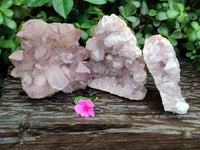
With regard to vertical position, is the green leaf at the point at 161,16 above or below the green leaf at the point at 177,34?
above

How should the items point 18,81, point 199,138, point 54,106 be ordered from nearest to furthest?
point 199,138
point 54,106
point 18,81

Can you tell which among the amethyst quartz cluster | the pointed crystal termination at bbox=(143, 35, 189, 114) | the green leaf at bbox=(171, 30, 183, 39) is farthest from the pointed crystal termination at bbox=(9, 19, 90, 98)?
the green leaf at bbox=(171, 30, 183, 39)

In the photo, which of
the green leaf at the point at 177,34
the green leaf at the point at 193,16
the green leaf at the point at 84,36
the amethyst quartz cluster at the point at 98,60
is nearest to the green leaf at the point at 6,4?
the amethyst quartz cluster at the point at 98,60

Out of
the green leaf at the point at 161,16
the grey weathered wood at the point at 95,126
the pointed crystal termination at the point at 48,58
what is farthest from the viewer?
the green leaf at the point at 161,16

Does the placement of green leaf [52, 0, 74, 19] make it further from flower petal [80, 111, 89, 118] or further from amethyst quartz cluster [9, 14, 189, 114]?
flower petal [80, 111, 89, 118]

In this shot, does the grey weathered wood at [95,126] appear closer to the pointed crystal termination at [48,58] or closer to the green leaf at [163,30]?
the pointed crystal termination at [48,58]

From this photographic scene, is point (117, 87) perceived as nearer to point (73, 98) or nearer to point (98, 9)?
point (73, 98)

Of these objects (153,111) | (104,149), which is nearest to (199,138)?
(153,111)
